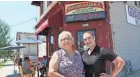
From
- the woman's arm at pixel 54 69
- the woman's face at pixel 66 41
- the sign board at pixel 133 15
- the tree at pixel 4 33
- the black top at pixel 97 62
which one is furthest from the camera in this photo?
the tree at pixel 4 33

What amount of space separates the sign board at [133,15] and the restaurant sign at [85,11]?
7.45ft

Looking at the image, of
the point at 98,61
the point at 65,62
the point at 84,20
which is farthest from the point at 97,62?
the point at 84,20

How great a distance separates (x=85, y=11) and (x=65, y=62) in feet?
24.3

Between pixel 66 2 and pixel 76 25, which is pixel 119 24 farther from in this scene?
pixel 66 2

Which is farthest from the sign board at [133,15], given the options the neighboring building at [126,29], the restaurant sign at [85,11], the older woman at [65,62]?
the older woman at [65,62]

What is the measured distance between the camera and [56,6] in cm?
1218

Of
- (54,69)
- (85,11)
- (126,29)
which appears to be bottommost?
(54,69)

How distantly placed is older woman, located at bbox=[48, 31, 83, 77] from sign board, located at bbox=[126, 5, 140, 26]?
29.5 feet

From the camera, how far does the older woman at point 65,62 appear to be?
2789mm

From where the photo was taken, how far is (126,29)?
11.3 m

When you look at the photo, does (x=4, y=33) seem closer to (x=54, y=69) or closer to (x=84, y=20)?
(x=84, y=20)

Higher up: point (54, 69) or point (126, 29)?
point (126, 29)

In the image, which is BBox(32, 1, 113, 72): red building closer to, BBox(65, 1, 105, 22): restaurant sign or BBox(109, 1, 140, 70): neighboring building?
BBox(65, 1, 105, 22): restaurant sign

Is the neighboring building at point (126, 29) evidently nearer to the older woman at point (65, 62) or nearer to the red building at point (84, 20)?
the red building at point (84, 20)
